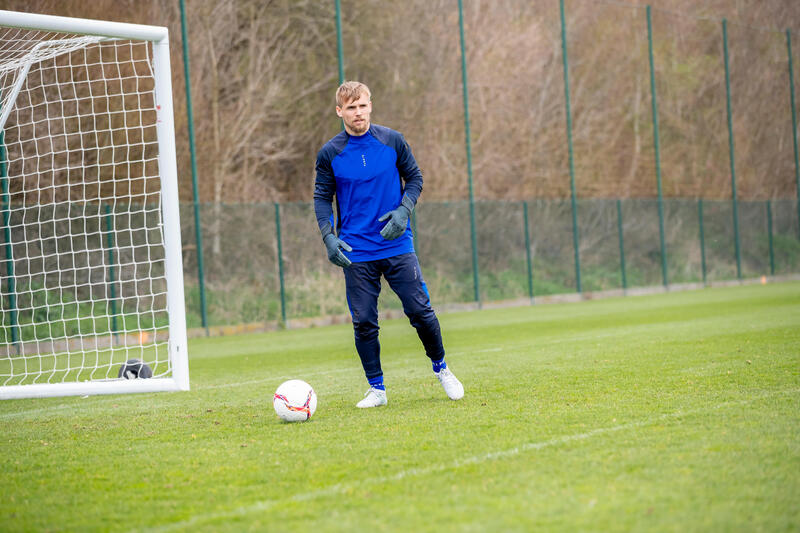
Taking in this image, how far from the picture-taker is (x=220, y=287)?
17.3m

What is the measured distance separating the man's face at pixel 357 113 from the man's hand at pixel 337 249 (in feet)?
2.35

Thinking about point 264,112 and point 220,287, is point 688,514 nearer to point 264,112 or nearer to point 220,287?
point 220,287

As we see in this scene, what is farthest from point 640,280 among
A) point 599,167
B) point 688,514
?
point 688,514

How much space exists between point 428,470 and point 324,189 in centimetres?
267

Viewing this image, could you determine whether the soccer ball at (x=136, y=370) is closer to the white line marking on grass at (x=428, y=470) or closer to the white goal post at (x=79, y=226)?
the white goal post at (x=79, y=226)

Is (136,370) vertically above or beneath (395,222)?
beneath

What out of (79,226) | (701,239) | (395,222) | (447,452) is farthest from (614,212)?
(447,452)

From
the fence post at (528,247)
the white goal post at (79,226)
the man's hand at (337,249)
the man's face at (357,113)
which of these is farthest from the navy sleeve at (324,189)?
the fence post at (528,247)

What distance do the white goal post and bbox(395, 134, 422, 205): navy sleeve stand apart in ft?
5.19

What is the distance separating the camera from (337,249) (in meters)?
6.24

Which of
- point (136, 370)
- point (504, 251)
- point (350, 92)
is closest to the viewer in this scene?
point (350, 92)

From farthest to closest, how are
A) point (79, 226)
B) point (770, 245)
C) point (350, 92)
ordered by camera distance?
point (770, 245) → point (79, 226) → point (350, 92)

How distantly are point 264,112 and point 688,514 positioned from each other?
22223mm

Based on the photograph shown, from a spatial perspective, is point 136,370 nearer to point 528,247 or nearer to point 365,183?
point 365,183
